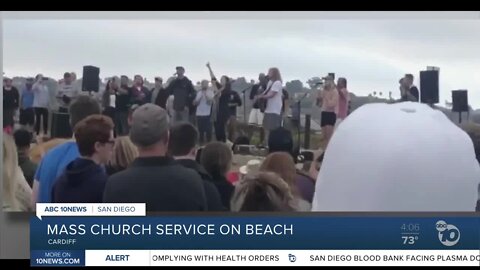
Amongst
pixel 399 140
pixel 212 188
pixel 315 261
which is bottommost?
pixel 315 261

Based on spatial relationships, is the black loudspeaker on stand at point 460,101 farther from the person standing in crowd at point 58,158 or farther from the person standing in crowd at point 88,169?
the person standing in crowd at point 58,158

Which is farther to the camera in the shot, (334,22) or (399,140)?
(334,22)

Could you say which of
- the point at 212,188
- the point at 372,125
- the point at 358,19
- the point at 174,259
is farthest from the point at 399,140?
the point at 174,259

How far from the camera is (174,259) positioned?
5.40 m

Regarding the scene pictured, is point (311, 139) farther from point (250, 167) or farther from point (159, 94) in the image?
point (159, 94)

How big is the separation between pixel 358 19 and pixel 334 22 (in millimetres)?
182

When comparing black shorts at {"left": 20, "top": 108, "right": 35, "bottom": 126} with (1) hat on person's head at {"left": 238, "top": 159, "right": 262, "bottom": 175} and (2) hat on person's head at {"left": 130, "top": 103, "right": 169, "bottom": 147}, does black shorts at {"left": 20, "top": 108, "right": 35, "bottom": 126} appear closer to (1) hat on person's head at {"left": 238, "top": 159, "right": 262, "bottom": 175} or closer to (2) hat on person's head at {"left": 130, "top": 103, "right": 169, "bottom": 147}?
(2) hat on person's head at {"left": 130, "top": 103, "right": 169, "bottom": 147}

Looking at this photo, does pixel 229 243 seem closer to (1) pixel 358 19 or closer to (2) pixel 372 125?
(2) pixel 372 125

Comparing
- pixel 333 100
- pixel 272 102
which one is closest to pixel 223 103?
pixel 272 102

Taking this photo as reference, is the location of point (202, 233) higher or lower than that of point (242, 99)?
lower

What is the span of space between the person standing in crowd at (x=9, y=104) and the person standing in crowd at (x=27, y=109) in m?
0.05

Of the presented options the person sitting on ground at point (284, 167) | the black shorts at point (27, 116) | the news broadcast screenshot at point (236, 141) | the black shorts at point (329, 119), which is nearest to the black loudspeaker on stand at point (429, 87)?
the news broadcast screenshot at point (236, 141)

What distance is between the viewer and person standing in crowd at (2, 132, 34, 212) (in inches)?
221

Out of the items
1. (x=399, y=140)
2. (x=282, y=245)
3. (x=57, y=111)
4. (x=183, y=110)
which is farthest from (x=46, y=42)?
(x=399, y=140)
